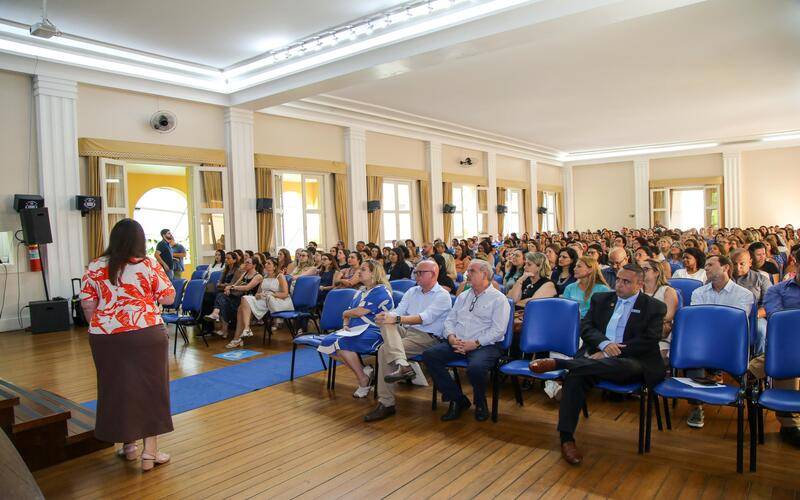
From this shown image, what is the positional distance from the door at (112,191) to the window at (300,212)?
119 inches

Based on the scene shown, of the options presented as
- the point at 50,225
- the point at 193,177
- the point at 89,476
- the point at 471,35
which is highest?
the point at 471,35

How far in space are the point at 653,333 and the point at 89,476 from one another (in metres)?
3.37

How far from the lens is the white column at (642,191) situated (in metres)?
19.2

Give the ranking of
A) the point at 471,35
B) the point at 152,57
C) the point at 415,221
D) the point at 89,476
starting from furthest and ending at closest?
the point at 415,221, the point at 152,57, the point at 471,35, the point at 89,476

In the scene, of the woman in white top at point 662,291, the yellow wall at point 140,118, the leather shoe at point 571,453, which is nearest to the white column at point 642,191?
the yellow wall at point 140,118

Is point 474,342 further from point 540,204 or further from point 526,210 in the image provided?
point 540,204

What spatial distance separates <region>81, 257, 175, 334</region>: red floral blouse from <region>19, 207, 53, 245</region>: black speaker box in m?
5.27

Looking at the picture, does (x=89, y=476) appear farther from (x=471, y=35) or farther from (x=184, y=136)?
(x=184, y=136)

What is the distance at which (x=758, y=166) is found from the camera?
17.6m

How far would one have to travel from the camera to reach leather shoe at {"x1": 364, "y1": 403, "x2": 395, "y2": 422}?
3.79 m

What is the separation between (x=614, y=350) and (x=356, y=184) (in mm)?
9177

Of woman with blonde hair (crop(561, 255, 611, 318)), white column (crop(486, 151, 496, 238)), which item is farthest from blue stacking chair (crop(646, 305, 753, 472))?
white column (crop(486, 151, 496, 238))

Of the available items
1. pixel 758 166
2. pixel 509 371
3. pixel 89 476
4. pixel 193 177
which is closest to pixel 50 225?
pixel 193 177

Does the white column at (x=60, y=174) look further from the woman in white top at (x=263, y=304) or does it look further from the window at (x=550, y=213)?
the window at (x=550, y=213)
